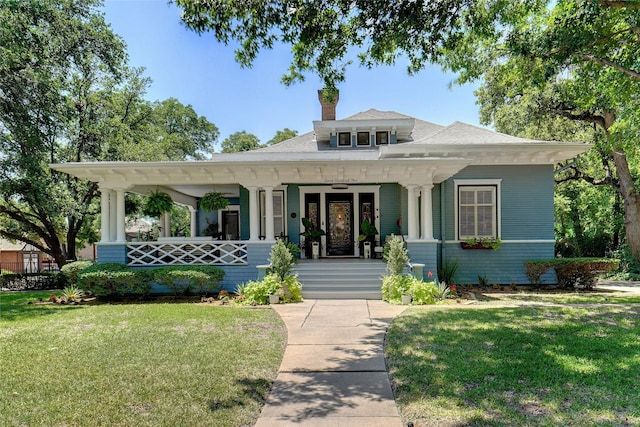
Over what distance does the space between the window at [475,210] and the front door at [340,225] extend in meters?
3.54

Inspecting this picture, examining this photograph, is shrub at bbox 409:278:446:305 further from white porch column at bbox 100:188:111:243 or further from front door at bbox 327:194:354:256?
white porch column at bbox 100:188:111:243

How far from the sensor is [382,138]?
14109 mm

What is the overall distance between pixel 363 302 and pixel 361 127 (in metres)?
7.25

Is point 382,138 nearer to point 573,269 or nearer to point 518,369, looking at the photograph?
point 573,269

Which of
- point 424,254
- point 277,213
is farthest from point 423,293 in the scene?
point 277,213

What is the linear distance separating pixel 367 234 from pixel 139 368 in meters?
8.75

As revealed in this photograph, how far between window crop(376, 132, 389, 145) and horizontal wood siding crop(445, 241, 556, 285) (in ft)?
14.6

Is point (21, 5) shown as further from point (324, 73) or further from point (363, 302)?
point (363, 302)

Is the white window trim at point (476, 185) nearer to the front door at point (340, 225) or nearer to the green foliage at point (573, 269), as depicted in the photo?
the green foliage at point (573, 269)

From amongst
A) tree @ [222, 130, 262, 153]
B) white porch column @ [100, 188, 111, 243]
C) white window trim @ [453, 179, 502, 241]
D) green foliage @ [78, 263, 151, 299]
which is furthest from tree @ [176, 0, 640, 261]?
tree @ [222, 130, 262, 153]

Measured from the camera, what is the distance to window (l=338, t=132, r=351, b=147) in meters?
14.4

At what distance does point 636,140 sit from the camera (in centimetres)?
965

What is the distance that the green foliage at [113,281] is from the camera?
379 inches

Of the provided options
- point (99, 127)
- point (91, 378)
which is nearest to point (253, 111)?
point (99, 127)
